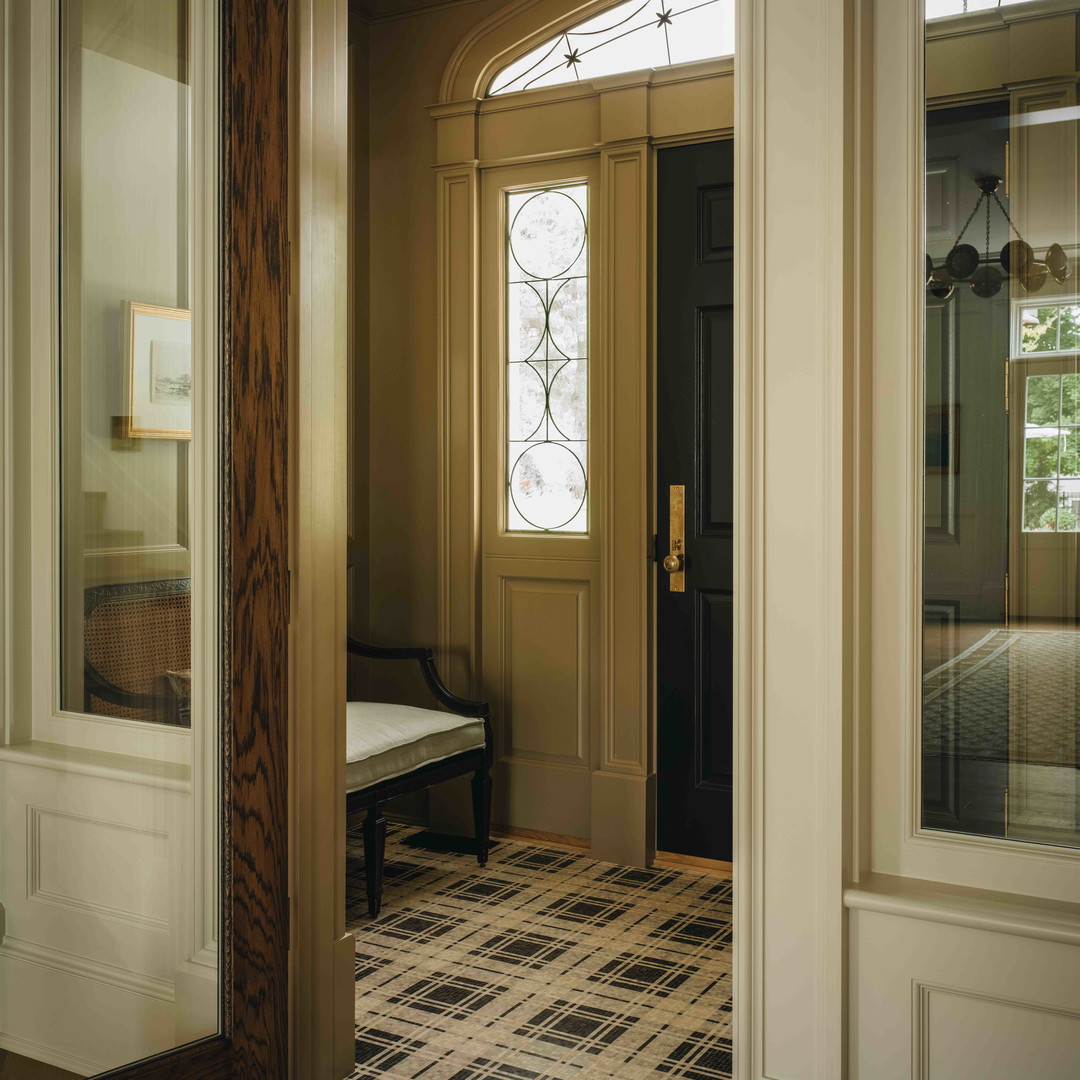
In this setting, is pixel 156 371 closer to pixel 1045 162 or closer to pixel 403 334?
pixel 1045 162

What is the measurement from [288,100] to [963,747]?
69.0 inches

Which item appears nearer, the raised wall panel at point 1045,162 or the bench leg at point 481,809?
the raised wall panel at point 1045,162

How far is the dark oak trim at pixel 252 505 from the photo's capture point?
1.98m

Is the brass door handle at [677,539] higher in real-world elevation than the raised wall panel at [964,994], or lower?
higher

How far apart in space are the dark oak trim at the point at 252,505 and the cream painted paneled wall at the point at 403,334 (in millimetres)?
2004

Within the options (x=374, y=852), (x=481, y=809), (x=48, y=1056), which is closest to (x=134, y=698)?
(x=48, y=1056)

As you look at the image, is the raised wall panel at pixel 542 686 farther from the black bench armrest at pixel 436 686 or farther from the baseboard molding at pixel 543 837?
the black bench armrest at pixel 436 686

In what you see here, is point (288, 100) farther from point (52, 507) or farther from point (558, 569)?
point (558, 569)

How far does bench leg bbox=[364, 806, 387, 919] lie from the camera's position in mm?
3082

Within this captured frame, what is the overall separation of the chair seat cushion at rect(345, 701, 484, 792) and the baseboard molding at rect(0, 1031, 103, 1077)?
1261 millimetres

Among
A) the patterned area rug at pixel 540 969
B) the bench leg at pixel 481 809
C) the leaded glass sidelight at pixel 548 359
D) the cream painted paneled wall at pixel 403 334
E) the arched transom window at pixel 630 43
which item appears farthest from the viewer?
the cream painted paneled wall at pixel 403 334

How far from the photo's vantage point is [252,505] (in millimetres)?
2004

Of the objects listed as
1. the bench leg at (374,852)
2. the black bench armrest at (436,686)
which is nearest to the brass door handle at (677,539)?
the black bench armrest at (436,686)

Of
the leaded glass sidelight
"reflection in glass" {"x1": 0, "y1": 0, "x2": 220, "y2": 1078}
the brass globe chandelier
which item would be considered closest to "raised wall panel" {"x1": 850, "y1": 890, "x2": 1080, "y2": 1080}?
the brass globe chandelier
